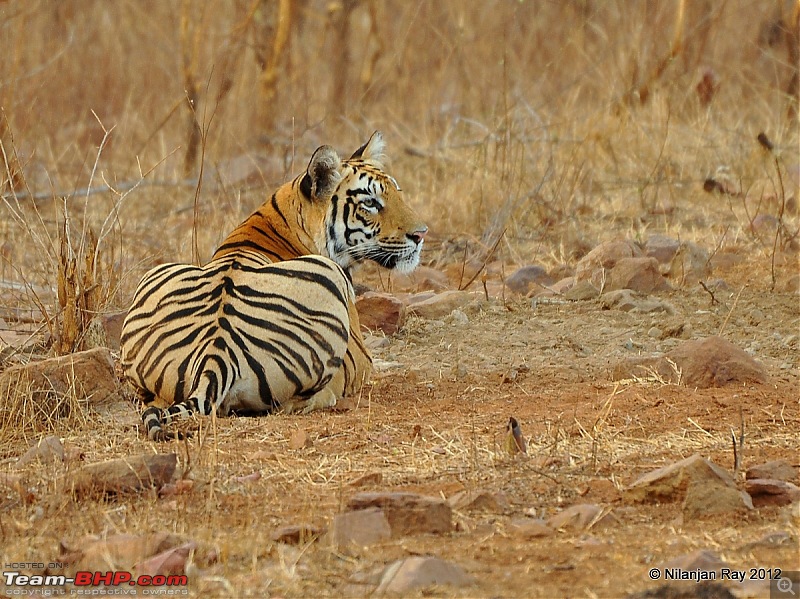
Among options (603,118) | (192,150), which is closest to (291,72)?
(192,150)

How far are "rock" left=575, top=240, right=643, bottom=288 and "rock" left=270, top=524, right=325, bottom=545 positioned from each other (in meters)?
4.21

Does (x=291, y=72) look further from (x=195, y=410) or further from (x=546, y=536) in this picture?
(x=546, y=536)

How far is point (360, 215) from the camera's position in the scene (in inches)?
255

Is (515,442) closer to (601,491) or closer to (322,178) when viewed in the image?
(601,491)

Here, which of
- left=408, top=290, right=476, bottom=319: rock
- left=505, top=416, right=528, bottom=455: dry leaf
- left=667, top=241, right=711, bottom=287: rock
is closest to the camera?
left=505, top=416, right=528, bottom=455: dry leaf

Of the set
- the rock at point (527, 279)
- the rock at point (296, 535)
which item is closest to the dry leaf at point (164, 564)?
the rock at point (296, 535)

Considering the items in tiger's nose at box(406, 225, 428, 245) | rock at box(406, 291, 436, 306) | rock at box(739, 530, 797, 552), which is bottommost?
rock at box(406, 291, 436, 306)

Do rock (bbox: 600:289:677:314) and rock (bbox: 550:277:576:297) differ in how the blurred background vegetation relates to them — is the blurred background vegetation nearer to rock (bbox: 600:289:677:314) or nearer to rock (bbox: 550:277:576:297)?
rock (bbox: 550:277:576:297)

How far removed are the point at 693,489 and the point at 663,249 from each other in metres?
4.48

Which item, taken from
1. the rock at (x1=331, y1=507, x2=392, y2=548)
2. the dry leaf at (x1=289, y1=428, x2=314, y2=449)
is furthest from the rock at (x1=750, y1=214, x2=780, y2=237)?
the rock at (x1=331, y1=507, x2=392, y2=548)

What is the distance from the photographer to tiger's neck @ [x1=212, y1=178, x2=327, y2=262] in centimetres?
636

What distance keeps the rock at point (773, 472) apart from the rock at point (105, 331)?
3.36 m

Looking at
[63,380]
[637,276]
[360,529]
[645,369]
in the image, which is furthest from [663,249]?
[360,529]

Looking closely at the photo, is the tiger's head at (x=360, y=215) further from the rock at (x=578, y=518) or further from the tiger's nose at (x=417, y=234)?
the rock at (x=578, y=518)
